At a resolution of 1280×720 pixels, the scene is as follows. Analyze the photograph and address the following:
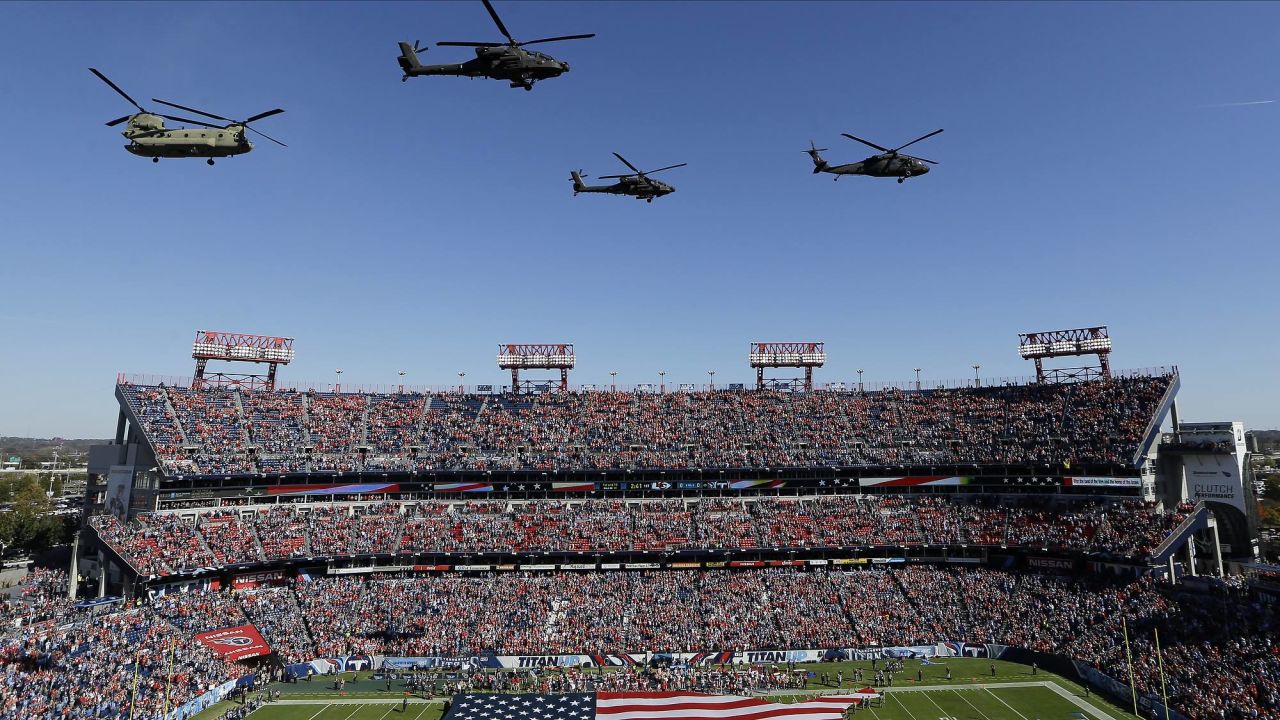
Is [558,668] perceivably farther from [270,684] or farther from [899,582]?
[899,582]

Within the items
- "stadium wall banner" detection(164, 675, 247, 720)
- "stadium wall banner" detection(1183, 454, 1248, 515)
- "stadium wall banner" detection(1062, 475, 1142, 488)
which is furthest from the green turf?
"stadium wall banner" detection(1183, 454, 1248, 515)

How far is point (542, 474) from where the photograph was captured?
77188 millimetres

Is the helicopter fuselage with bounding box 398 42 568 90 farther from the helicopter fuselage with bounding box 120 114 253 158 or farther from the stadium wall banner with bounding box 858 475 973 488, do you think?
the stadium wall banner with bounding box 858 475 973 488

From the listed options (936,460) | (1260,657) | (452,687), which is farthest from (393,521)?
(1260,657)

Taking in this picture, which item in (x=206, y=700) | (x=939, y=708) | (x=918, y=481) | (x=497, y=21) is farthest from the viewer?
(x=918, y=481)

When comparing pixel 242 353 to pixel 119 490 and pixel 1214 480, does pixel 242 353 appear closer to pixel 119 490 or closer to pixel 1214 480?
pixel 119 490

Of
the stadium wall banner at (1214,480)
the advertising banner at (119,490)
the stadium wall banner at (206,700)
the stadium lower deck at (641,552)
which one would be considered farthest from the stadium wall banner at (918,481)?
the advertising banner at (119,490)

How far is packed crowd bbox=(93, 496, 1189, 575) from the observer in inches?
2473

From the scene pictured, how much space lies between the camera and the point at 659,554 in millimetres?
69000

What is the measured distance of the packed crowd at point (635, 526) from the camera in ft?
206

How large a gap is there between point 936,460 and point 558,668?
155 ft

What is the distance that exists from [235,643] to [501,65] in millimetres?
46460

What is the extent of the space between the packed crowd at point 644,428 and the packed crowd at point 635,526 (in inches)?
179

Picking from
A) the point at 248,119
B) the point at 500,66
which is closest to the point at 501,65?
the point at 500,66
